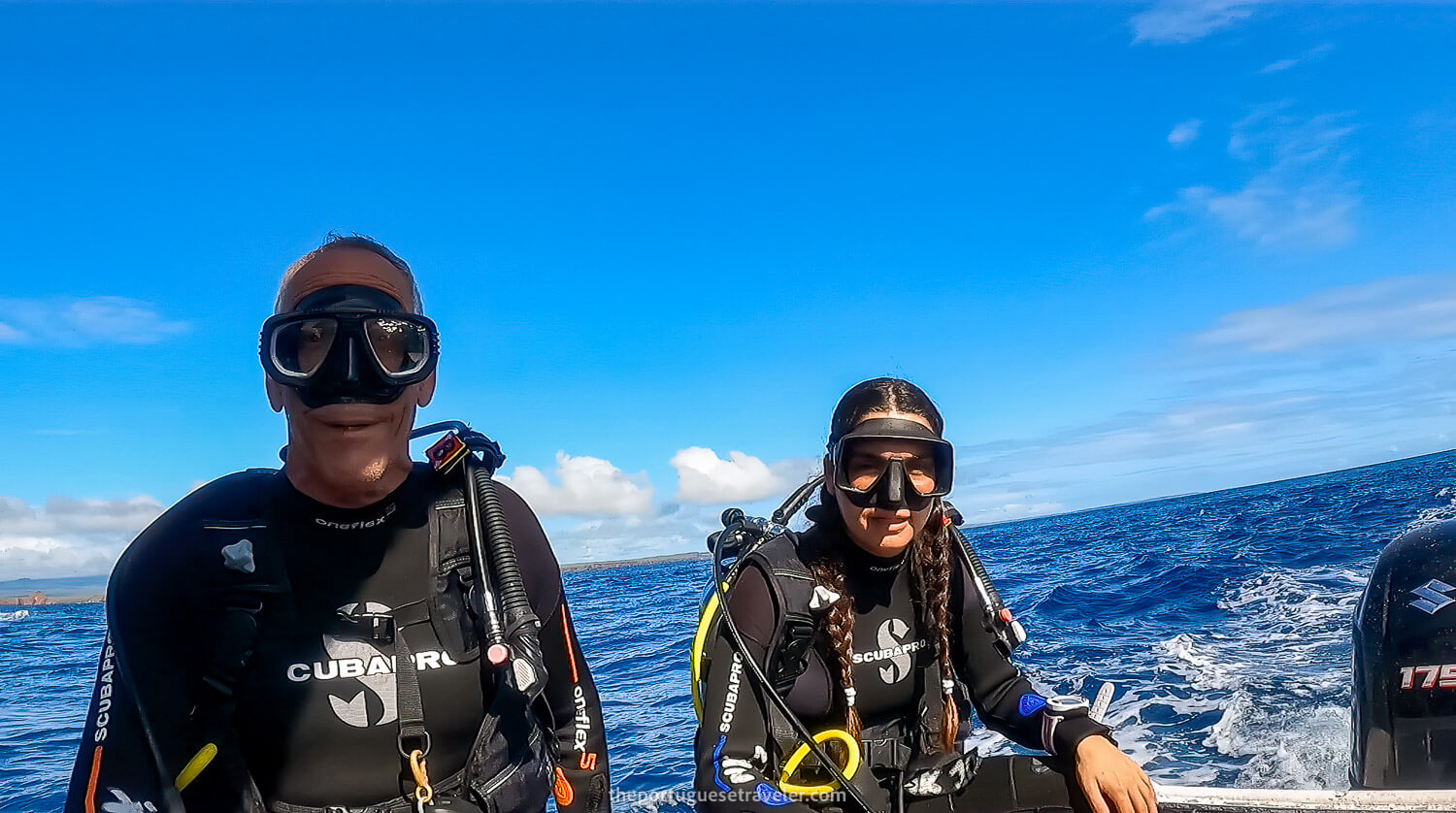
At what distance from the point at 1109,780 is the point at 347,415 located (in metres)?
2.32

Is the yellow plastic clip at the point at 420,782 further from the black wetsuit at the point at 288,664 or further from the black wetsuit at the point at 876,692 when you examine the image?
the black wetsuit at the point at 876,692

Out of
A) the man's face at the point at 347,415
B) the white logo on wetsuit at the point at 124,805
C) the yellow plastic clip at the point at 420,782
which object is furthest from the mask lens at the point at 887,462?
the white logo on wetsuit at the point at 124,805

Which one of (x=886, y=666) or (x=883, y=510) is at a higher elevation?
(x=883, y=510)

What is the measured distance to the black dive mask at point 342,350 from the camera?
176 cm

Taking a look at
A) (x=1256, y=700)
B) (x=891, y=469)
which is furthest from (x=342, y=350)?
(x=1256, y=700)

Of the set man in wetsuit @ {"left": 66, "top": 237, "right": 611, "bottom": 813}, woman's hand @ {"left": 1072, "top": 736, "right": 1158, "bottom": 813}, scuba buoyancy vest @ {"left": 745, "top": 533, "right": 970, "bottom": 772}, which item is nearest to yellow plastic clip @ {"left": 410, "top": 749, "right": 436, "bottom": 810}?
man in wetsuit @ {"left": 66, "top": 237, "right": 611, "bottom": 813}

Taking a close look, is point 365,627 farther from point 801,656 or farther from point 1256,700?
point 1256,700

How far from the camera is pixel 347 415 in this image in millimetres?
1779

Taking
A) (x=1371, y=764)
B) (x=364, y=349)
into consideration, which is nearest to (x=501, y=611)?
(x=364, y=349)

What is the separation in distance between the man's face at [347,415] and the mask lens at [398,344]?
0.21ft

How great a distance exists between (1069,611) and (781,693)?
9.00 m

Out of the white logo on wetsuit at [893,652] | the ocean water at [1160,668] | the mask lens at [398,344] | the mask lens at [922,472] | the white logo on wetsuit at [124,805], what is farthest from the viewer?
the ocean water at [1160,668]

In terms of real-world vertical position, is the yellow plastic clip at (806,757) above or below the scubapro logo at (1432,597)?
below

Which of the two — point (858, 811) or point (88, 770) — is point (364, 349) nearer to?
point (88, 770)
